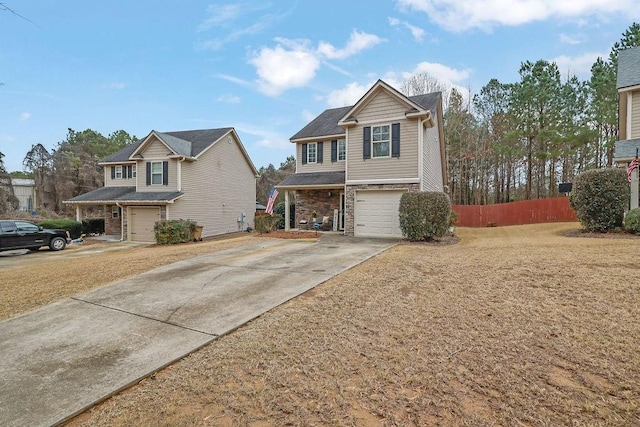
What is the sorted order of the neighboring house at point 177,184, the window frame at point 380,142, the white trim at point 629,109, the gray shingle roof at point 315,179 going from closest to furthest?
the white trim at point 629,109 < the window frame at point 380,142 < the gray shingle roof at point 315,179 < the neighboring house at point 177,184

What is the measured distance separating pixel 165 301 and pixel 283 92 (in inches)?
705

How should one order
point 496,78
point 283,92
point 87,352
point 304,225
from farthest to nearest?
point 496,78 < point 283,92 < point 304,225 < point 87,352

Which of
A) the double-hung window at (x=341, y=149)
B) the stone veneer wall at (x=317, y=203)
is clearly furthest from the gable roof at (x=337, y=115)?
the stone veneer wall at (x=317, y=203)

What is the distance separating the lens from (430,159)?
47.0 ft

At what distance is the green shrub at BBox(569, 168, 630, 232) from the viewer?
1061 centimetres

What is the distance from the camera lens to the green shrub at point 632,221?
9.88 meters

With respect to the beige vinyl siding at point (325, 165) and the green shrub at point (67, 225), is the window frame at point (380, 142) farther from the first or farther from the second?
the green shrub at point (67, 225)

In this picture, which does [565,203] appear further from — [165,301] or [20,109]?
[20,109]

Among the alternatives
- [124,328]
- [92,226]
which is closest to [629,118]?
[124,328]

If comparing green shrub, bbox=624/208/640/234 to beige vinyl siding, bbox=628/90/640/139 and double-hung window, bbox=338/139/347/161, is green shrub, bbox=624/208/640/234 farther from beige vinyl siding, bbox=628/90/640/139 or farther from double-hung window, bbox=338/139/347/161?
double-hung window, bbox=338/139/347/161

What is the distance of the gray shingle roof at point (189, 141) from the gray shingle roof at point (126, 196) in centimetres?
237

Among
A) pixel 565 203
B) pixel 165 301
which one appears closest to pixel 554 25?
pixel 565 203

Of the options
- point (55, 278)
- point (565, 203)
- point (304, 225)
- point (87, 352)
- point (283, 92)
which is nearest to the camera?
point (87, 352)

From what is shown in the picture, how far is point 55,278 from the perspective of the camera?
7277 millimetres
